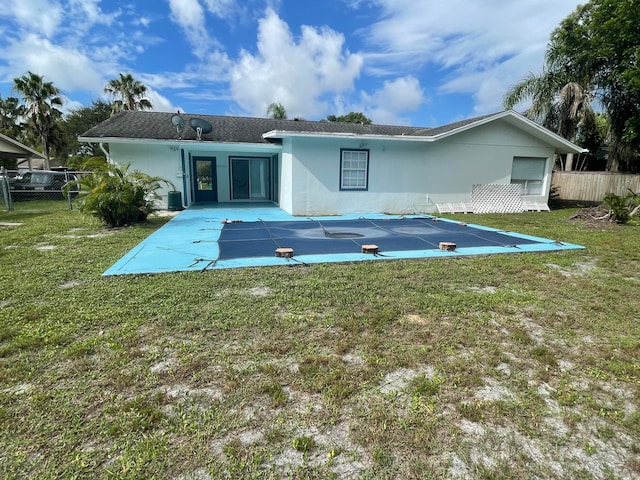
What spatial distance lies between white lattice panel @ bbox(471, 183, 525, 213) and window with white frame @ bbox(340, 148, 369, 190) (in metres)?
4.57

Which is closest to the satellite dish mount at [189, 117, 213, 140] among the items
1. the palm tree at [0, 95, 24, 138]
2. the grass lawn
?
the grass lawn

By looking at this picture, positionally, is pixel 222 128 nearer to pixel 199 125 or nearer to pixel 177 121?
pixel 199 125

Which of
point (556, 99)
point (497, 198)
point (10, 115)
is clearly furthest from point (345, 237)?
point (10, 115)

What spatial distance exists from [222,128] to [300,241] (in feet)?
32.8

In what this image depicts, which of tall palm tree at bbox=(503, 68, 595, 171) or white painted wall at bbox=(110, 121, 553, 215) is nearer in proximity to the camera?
white painted wall at bbox=(110, 121, 553, 215)

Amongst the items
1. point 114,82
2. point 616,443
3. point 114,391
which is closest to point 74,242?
point 114,391

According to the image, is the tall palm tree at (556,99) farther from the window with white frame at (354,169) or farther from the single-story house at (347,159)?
the window with white frame at (354,169)

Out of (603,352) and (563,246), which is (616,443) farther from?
(563,246)

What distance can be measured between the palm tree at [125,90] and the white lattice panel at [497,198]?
2833 cm

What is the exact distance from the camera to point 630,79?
14.0 metres

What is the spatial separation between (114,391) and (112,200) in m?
7.58

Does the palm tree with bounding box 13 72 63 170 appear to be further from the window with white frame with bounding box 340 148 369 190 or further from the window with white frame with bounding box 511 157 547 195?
the window with white frame with bounding box 511 157 547 195

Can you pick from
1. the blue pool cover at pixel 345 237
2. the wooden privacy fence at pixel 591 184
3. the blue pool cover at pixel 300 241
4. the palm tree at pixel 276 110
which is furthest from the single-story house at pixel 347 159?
the palm tree at pixel 276 110

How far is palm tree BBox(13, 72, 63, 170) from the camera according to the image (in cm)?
2492
